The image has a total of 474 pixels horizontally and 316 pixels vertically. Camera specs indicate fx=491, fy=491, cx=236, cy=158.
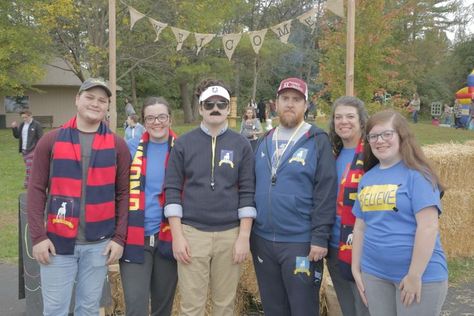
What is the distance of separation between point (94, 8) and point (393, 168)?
1792cm

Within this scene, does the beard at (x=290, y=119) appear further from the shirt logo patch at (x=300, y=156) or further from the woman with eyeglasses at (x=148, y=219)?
the woman with eyeglasses at (x=148, y=219)

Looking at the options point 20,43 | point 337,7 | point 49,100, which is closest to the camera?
point 337,7

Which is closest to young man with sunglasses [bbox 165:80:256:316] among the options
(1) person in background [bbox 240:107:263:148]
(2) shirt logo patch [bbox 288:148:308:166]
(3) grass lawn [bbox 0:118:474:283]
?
(2) shirt logo patch [bbox 288:148:308:166]

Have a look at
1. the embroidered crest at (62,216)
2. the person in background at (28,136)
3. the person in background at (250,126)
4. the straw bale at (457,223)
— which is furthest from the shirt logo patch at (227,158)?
the person in background at (28,136)

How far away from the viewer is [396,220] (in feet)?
8.29

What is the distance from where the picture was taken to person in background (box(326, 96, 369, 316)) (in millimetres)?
2984

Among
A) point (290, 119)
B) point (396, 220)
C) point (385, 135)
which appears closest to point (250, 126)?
point (290, 119)

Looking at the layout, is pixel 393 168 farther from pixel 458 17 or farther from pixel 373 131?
pixel 458 17

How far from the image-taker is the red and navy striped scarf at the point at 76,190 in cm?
294

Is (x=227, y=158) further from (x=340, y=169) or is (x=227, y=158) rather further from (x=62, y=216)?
(x=62, y=216)

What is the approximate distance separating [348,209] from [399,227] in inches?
19.7

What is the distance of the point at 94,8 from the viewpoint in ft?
60.6

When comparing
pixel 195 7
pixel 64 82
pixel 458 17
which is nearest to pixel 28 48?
pixel 195 7

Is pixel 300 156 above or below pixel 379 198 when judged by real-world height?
above
